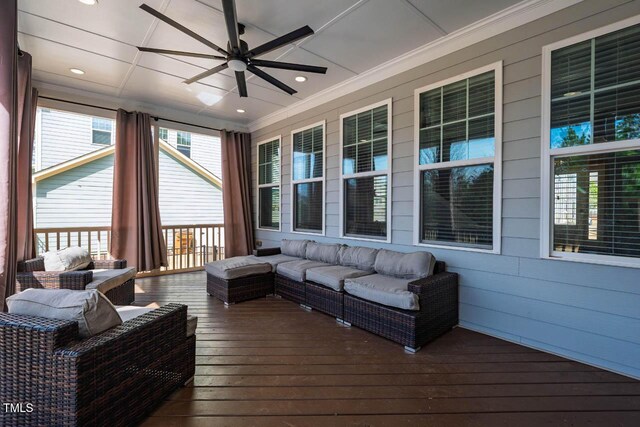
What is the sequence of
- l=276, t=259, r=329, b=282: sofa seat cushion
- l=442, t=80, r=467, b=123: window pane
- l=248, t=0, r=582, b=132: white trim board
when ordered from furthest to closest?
l=276, t=259, r=329, b=282: sofa seat cushion < l=442, t=80, r=467, b=123: window pane < l=248, t=0, r=582, b=132: white trim board

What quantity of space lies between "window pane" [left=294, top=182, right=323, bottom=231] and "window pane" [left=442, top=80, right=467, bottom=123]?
2.28 m

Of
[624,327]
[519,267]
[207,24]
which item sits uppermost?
[207,24]

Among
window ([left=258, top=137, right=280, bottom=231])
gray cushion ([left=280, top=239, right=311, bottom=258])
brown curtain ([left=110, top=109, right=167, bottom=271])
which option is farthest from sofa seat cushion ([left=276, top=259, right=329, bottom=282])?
brown curtain ([left=110, top=109, right=167, bottom=271])

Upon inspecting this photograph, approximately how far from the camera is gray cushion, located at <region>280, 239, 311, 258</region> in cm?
471

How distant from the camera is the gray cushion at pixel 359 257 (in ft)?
12.1

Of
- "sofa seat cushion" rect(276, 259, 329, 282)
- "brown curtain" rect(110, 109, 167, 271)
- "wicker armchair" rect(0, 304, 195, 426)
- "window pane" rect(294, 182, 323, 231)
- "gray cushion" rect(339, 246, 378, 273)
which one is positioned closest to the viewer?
"wicker armchair" rect(0, 304, 195, 426)

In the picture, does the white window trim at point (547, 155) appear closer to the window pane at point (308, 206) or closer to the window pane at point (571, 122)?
the window pane at point (571, 122)

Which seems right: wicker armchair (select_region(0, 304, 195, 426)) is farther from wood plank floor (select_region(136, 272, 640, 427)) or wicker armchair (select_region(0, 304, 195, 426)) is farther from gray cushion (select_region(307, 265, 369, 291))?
gray cushion (select_region(307, 265, 369, 291))

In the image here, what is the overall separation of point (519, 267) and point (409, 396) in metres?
1.67

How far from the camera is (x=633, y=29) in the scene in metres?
2.27

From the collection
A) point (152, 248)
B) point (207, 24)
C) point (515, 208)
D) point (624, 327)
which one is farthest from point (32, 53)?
point (624, 327)

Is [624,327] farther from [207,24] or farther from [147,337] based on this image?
[207,24]

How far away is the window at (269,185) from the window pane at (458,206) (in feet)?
10.4

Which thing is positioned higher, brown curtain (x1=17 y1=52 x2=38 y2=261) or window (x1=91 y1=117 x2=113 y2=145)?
window (x1=91 y1=117 x2=113 y2=145)
